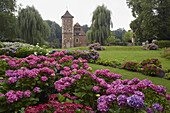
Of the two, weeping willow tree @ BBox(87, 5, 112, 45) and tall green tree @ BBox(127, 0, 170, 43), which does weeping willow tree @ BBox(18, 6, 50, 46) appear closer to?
weeping willow tree @ BBox(87, 5, 112, 45)

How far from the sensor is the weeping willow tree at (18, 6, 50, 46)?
20797 millimetres

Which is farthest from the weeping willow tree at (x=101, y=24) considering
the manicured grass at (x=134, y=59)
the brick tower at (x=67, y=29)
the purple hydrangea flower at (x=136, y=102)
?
the purple hydrangea flower at (x=136, y=102)

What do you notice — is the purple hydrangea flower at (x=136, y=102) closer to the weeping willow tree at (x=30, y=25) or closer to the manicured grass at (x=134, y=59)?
the manicured grass at (x=134, y=59)

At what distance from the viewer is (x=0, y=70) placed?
3.15 m

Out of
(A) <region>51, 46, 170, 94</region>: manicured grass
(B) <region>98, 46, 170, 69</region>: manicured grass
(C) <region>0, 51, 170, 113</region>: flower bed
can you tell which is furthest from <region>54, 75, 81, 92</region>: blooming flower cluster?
(B) <region>98, 46, 170, 69</region>: manicured grass

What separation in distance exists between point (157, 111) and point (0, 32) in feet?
76.0

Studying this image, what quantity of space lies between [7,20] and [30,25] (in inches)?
129

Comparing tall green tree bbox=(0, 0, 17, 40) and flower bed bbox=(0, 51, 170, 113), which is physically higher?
tall green tree bbox=(0, 0, 17, 40)

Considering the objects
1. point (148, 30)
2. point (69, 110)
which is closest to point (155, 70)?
point (69, 110)

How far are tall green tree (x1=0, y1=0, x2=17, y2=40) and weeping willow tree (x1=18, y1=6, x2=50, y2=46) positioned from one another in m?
1.13

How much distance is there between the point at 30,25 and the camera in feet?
68.9

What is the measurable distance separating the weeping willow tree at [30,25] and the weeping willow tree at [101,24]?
28.6 ft

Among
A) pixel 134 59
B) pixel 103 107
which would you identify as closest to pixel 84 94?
pixel 103 107

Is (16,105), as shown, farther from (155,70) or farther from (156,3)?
(156,3)
